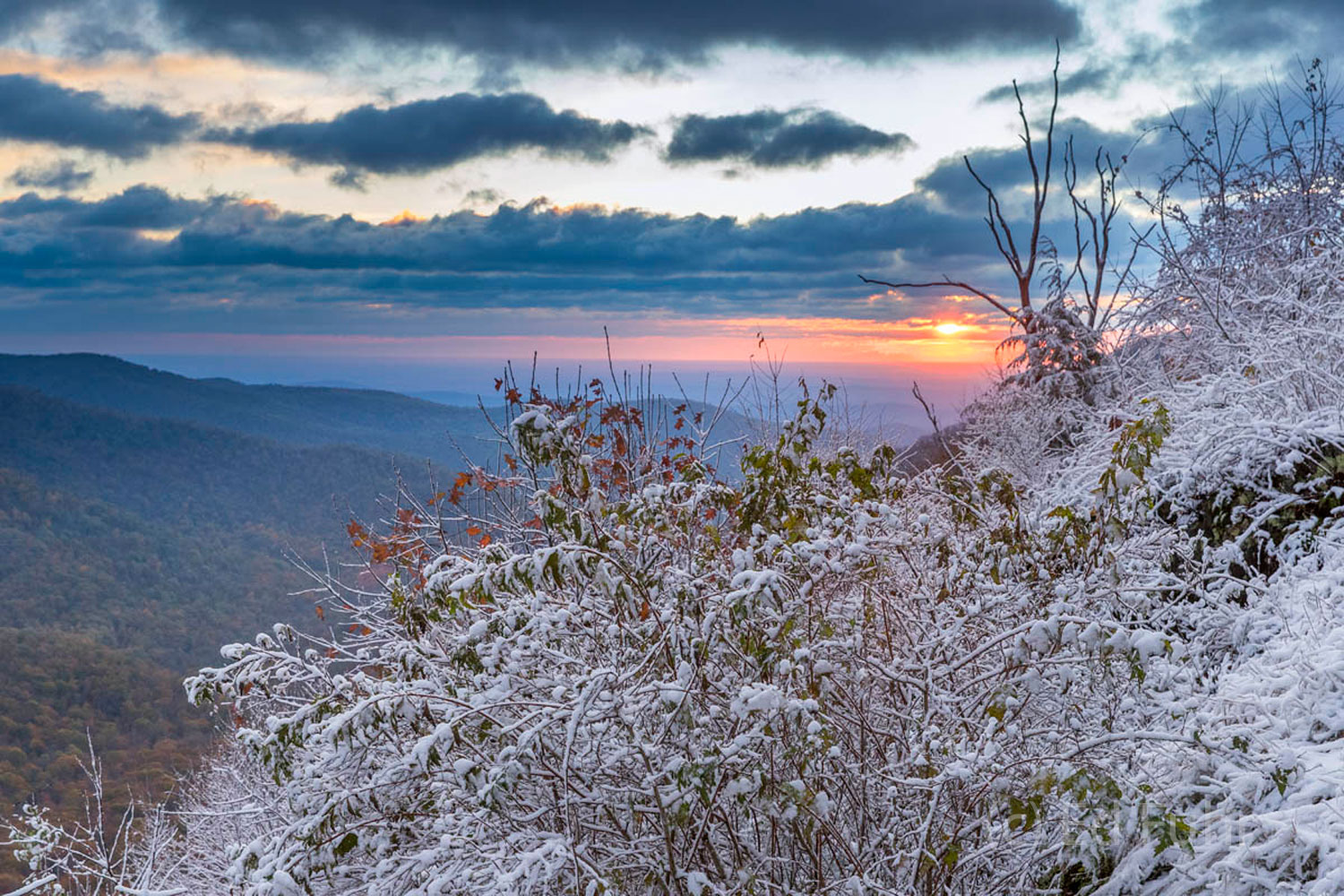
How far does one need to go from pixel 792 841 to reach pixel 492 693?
4.17 ft

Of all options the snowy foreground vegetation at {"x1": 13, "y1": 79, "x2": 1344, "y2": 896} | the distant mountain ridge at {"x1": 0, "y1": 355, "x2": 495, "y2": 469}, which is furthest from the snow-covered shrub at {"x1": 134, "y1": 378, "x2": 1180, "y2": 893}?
the distant mountain ridge at {"x1": 0, "y1": 355, "x2": 495, "y2": 469}

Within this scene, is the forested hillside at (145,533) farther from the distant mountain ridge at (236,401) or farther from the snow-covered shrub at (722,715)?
the snow-covered shrub at (722,715)

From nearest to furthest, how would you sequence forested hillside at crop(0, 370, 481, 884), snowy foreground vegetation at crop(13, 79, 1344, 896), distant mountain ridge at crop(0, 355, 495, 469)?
snowy foreground vegetation at crop(13, 79, 1344, 896) → forested hillside at crop(0, 370, 481, 884) → distant mountain ridge at crop(0, 355, 495, 469)

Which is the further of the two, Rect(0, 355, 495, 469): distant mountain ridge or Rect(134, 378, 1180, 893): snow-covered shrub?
Rect(0, 355, 495, 469): distant mountain ridge

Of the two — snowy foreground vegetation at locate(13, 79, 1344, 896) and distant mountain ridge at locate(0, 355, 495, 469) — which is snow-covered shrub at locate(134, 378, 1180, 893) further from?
distant mountain ridge at locate(0, 355, 495, 469)

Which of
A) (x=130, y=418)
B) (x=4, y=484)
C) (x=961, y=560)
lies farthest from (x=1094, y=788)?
(x=130, y=418)

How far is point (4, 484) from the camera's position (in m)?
98.2

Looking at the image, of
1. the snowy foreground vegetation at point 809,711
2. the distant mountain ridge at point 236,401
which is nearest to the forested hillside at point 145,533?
the distant mountain ridge at point 236,401

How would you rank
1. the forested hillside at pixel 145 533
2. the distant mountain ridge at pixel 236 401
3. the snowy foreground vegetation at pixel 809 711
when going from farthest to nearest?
the distant mountain ridge at pixel 236 401 < the forested hillside at pixel 145 533 < the snowy foreground vegetation at pixel 809 711

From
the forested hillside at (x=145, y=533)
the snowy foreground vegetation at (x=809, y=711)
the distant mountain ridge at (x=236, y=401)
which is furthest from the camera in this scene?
the distant mountain ridge at (x=236, y=401)

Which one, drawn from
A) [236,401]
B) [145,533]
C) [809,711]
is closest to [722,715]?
[809,711]

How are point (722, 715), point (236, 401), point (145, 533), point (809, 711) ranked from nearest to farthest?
point (809, 711) < point (722, 715) < point (145, 533) < point (236, 401)

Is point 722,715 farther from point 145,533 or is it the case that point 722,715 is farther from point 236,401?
point 236,401

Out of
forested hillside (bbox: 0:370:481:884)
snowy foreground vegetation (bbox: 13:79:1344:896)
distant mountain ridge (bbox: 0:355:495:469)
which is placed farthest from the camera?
distant mountain ridge (bbox: 0:355:495:469)
